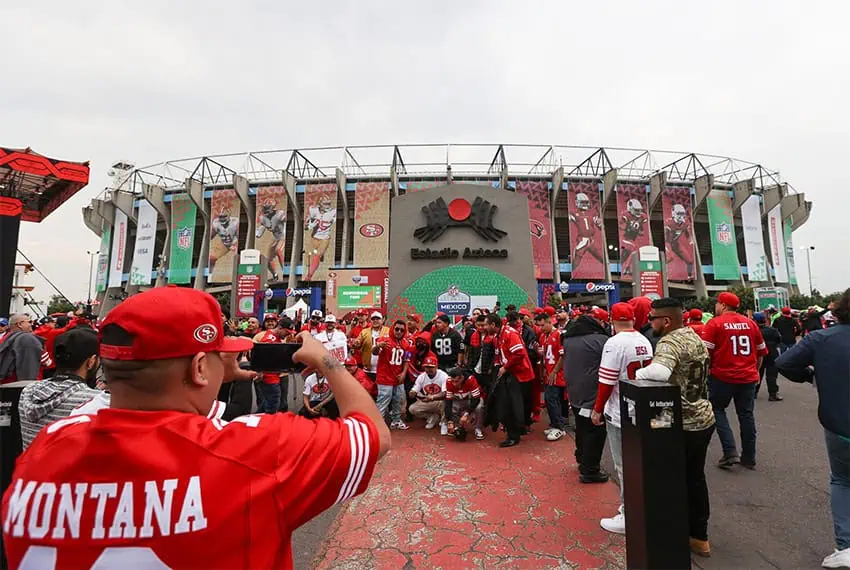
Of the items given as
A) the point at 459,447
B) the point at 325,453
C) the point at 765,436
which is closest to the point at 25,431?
the point at 325,453

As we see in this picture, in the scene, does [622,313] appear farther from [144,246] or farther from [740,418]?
[144,246]

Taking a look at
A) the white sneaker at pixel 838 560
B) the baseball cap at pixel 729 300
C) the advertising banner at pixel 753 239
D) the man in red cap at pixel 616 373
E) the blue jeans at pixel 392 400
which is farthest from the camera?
the advertising banner at pixel 753 239

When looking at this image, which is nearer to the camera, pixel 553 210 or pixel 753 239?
pixel 753 239

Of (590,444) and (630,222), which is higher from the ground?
(630,222)

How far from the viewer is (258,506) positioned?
97cm

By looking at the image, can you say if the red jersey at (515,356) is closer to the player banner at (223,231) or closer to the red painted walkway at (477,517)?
the red painted walkway at (477,517)

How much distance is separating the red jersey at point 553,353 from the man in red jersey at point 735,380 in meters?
1.89

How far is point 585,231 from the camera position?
3353cm

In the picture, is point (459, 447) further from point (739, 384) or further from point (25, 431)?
point (25, 431)

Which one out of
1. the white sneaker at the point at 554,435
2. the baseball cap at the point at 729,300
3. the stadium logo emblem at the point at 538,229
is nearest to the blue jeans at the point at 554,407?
the white sneaker at the point at 554,435

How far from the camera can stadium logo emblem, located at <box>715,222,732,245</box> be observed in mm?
34000

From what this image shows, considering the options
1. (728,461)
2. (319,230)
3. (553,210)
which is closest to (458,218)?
(728,461)

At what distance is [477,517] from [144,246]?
4045 centimetres

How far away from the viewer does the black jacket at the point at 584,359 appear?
462cm
